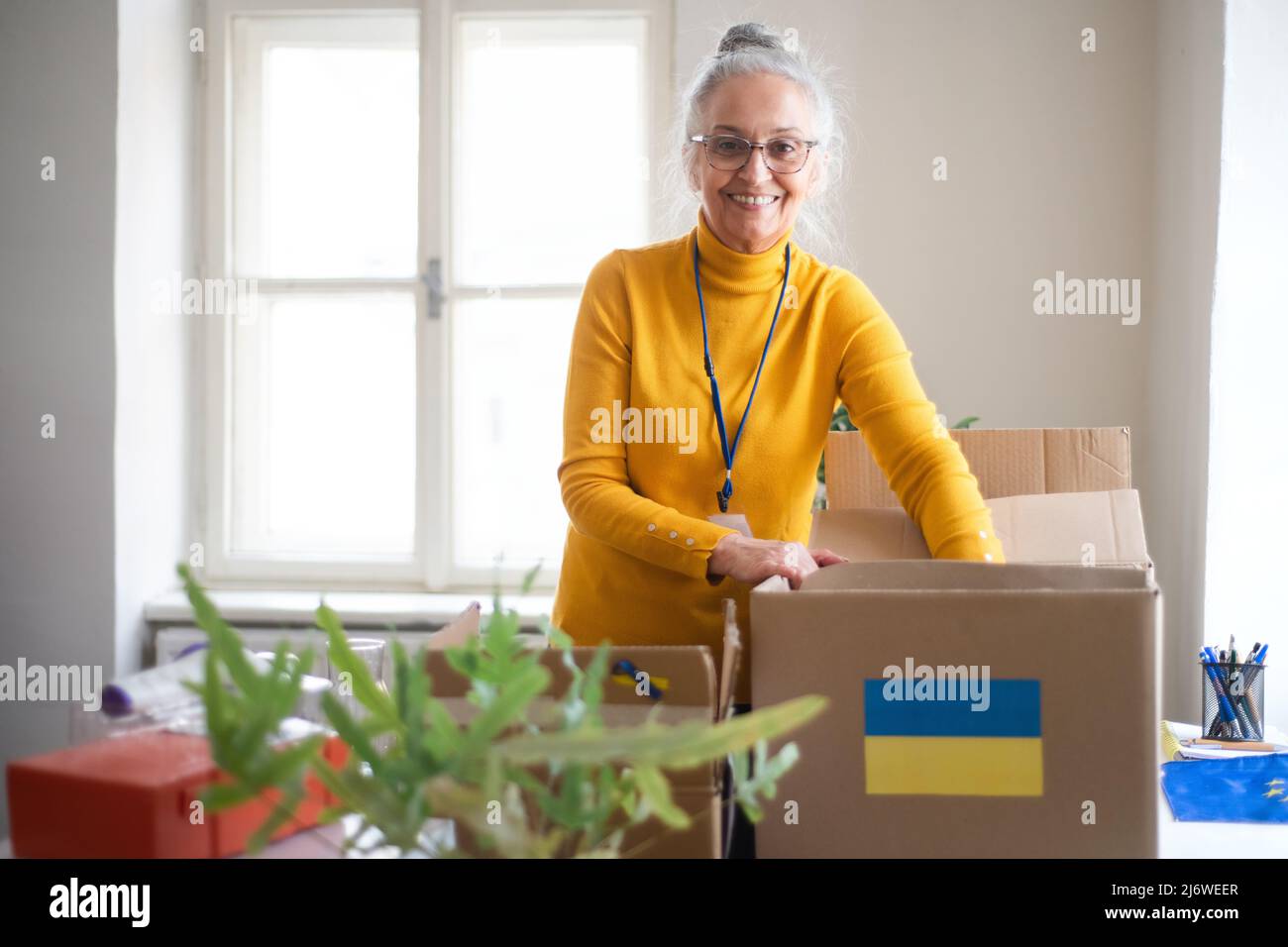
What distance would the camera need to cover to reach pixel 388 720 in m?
0.57

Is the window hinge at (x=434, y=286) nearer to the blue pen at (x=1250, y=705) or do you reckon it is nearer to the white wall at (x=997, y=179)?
the white wall at (x=997, y=179)

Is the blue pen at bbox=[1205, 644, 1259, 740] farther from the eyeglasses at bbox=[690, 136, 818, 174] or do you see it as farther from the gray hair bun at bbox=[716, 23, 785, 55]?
the gray hair bun at bbox=[716, 23, 785, 55]

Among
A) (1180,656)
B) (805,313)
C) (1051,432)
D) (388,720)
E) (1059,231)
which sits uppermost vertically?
(1059,231)

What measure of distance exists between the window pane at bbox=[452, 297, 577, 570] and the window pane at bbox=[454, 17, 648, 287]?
0.37ft

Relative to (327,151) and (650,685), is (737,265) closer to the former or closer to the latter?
(650,685)

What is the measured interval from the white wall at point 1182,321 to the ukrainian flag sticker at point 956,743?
1.77 meters

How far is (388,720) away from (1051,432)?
1.02 metres

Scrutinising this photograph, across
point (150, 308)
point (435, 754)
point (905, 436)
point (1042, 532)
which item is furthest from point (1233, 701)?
point (150, 308)

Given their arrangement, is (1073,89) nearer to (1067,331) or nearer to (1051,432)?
(1067,331)

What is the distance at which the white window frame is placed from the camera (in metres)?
3.04

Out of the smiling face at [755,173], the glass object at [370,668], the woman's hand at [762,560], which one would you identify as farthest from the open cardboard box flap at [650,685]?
the smiling face at [755,173]

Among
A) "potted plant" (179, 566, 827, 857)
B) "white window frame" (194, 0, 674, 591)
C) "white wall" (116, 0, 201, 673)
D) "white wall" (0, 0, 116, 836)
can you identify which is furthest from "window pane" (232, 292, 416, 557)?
"potted plant" (179, 566, 827, 857)
